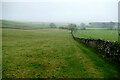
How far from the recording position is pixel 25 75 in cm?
557

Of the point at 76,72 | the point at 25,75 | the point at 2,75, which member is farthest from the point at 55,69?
the point at 2,75

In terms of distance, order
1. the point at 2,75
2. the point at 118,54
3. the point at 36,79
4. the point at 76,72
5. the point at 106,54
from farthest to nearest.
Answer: the point at 106,54 → the point at 118,54 → the point at 76,72 → the point at 2,75 → the point at 36,79

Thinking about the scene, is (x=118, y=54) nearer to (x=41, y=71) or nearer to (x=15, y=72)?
(x=41, y=71)

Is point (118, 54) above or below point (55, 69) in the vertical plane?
→ above

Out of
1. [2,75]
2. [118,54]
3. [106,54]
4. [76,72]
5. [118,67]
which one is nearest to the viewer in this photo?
[2,75]

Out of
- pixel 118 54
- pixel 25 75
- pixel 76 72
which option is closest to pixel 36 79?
pixel 25 75

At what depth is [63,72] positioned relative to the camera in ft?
19.4

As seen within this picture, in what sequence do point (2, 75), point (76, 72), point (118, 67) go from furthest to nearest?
1. point (118, 67)
2. point (76, 72)
3. point (2, 75)

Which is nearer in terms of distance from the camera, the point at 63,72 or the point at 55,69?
the point at 63,72

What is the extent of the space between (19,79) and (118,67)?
18.6 feet

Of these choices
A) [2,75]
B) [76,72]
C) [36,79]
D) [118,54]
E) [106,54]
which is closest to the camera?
[36,79]

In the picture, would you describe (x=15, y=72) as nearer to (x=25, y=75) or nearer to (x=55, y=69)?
(x=25, y=75)

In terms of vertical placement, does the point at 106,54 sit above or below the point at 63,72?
above

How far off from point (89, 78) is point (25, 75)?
334 centimetres
